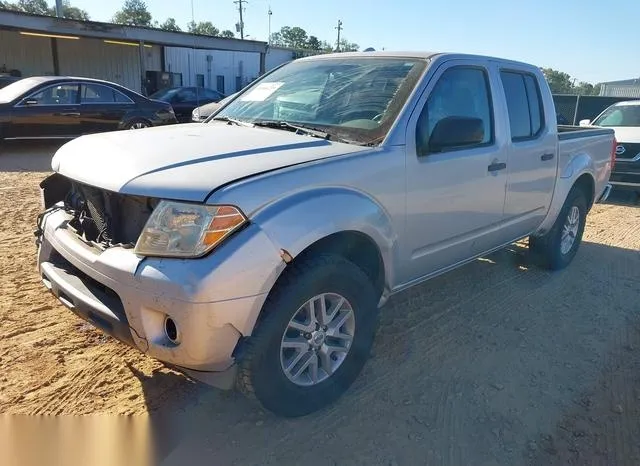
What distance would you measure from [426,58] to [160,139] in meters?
1.80

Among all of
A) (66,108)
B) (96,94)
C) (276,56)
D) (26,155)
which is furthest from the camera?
(276,56)

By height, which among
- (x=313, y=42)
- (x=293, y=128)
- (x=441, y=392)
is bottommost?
(x=441, y=392)

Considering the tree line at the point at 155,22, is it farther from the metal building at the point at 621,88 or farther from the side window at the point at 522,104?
the side window at the point at 522,104

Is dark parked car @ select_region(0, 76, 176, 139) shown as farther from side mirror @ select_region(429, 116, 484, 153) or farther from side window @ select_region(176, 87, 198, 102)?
side mirror @ select_region(429, 116, 484, 153)

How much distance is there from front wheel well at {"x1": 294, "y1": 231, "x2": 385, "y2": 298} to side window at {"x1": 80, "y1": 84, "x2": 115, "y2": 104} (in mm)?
10492

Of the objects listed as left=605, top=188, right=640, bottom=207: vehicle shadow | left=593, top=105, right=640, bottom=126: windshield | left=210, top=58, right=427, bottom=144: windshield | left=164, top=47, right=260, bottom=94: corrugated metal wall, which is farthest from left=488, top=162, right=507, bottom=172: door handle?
left=164, top=47, right=260, bottom=94: corrugated metal wall

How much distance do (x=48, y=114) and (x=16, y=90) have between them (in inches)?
30.5

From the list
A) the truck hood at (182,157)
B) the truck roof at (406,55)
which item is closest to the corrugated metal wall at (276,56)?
the truck roof at (406,55)

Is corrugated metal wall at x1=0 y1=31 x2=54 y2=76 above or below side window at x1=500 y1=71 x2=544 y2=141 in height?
above

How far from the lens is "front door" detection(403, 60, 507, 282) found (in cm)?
325

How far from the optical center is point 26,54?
80.4 feet

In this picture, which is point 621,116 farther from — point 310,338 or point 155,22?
point 155,22

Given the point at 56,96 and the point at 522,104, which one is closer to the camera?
the point at 522,104

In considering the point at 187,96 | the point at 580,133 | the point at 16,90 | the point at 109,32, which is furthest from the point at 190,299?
the point at 109,32
